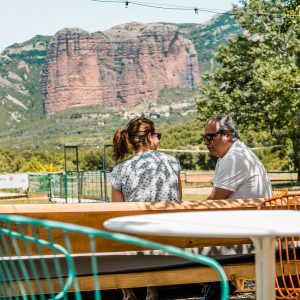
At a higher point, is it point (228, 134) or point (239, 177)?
point (228, 134)

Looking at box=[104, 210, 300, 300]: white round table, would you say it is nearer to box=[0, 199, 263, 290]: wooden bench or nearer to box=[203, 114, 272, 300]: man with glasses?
box=[0, 199, 263, 290]: wooden bench

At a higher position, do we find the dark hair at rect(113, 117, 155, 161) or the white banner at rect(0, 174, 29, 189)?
the dark hair at rect(113, 117, 155, 161)

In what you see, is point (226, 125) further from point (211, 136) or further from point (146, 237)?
point (146, 237)

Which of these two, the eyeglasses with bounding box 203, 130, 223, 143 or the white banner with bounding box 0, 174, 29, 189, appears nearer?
the eyeglasses with bounding box 203, 130, 223, 143

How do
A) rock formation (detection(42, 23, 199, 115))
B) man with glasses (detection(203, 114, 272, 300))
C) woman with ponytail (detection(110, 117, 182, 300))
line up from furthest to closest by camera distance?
rock formation (detection(42, 23, 199, 115)), woman with ponytail (detection(110, 117, 182, 300)), man with glasses (detection(203, 114, 272, 300))

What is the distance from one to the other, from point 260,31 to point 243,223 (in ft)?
144

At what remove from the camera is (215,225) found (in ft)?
6.88

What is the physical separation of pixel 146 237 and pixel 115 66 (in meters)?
159

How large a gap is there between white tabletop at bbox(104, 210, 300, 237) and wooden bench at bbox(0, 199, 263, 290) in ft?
3.68

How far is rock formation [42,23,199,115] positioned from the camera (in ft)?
501

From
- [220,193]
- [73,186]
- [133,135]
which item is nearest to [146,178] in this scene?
[133,135]

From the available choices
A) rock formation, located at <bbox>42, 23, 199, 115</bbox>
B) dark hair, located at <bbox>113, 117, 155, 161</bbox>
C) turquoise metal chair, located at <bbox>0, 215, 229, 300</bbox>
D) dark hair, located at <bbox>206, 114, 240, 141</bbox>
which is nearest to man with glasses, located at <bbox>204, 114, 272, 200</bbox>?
dark hair, located at <bbox>206, 114, 240, 141</bbox>

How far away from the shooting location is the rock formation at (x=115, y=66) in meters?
153

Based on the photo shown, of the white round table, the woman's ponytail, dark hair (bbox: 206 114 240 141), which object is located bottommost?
the white round table
